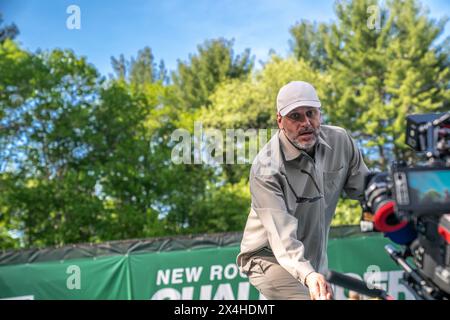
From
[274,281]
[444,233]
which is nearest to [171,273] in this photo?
[274,281]

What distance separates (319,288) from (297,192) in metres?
0.95

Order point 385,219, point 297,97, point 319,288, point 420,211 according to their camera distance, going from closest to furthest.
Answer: point 420,211 → point 385,219 → point 319,288 → point 297,97

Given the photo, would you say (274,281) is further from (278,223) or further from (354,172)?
(354,172)

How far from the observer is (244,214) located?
27.7 meters

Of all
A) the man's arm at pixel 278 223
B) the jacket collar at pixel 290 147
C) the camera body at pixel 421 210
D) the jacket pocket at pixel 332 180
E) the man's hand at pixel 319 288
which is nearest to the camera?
the camera body at pixel 421 210

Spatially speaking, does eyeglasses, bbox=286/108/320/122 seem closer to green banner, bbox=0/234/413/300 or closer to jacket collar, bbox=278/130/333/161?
jacket collar, bbox=278/130/333/161

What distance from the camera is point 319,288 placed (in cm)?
259

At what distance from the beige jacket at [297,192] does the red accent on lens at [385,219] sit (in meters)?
0.94

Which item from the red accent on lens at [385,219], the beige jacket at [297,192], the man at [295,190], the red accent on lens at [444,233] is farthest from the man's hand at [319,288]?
the red accent on lens at [444,233]

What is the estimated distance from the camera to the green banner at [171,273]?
8766 mm

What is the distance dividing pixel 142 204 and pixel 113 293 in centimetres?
1818

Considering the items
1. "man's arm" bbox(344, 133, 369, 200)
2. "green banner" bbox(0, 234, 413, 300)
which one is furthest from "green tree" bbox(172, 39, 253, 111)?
"man's arm" bbox(344, 133, 369, 200)

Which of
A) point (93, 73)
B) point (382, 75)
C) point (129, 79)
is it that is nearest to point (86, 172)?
point (93, 73)

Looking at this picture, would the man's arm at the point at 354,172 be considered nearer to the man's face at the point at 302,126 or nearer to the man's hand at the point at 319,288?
the man's face at the point at 302,126
